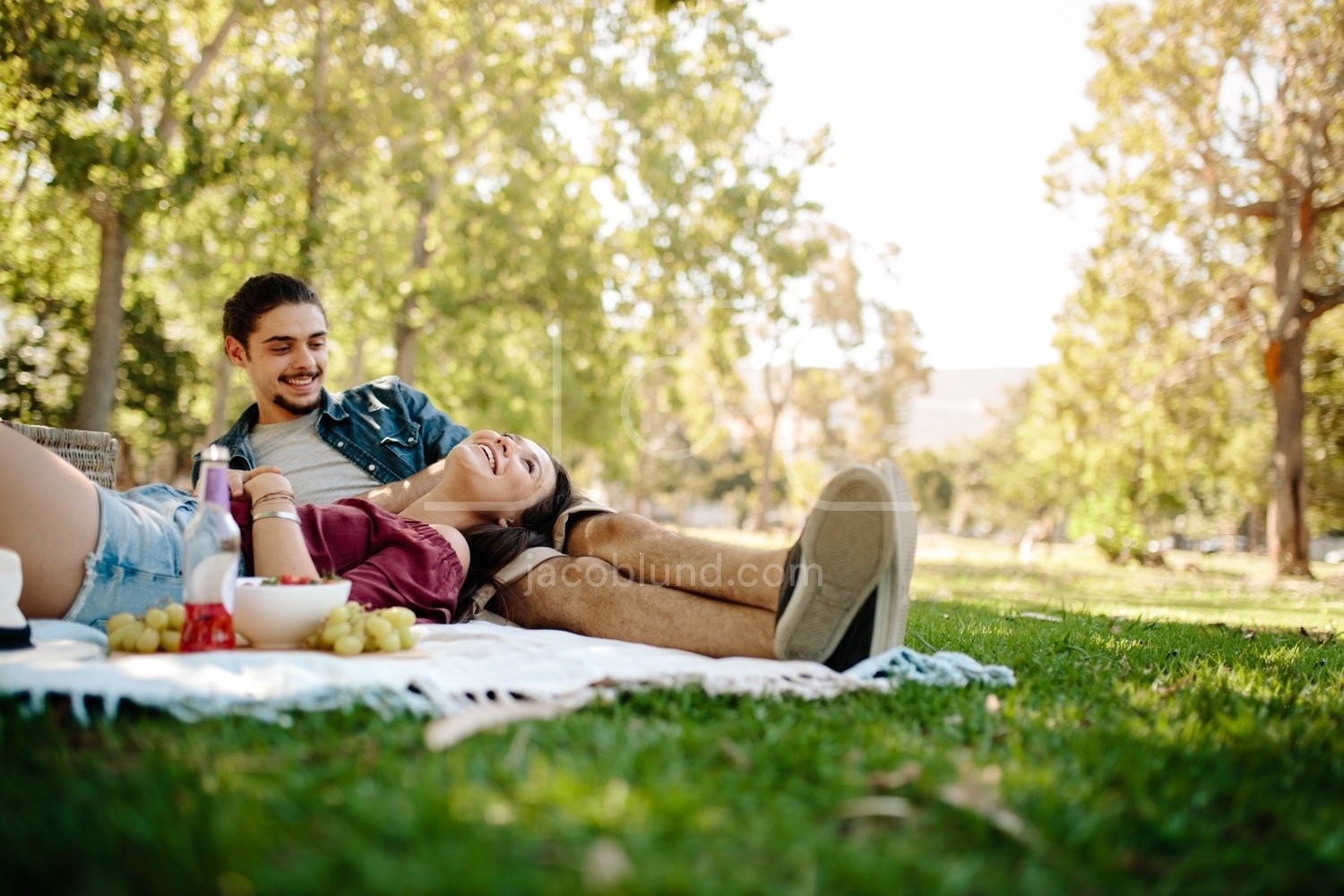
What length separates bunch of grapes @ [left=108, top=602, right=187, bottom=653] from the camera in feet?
7.89

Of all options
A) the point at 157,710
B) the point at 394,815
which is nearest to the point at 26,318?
the point at 157,710

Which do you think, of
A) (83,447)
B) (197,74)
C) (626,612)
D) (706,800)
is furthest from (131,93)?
(706,800)

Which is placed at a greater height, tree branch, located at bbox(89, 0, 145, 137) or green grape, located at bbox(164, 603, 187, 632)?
tree branch, located at bbox(89, 0, 145, 137)

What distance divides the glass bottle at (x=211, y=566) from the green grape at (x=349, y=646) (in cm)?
28

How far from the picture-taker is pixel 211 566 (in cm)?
242

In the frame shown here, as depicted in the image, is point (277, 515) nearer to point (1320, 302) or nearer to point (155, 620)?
point (155, 620)

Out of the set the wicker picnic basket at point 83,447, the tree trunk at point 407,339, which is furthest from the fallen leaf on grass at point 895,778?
the tree trunk at point 407,339

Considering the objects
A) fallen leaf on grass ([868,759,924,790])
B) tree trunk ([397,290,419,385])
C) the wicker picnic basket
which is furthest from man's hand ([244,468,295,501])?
tree trunk ([397,290,419,385])

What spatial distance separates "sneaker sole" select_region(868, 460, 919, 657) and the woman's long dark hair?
1352 mm

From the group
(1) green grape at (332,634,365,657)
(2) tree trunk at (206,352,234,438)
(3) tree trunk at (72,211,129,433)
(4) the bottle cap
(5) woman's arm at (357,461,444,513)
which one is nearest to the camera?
(4) the bottle cap

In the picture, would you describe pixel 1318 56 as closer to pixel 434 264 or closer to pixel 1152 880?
pixel 434 264

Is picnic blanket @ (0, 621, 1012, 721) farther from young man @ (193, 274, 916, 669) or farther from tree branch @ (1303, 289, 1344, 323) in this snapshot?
tree branch @ (1303, 289, 1344, 323)

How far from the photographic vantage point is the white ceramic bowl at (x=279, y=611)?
2545 millimetres

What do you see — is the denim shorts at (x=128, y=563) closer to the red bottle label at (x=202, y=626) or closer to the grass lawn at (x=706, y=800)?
the red bottle label at (x=202, y=626)
